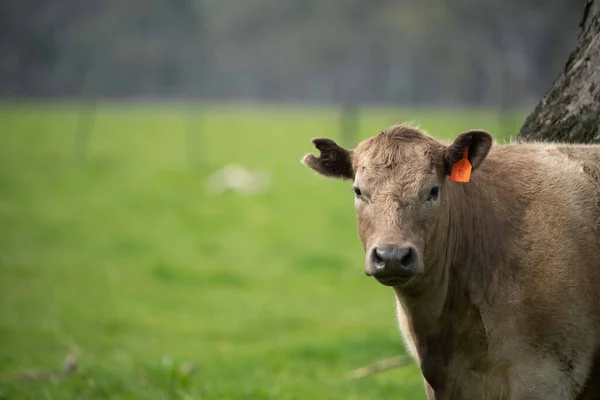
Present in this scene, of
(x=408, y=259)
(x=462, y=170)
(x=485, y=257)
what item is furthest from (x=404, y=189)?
(x=485, y=257)

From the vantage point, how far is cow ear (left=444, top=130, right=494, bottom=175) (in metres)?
5.11

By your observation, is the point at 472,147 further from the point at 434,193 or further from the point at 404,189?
the point at 404,189

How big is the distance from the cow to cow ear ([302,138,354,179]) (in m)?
0.02

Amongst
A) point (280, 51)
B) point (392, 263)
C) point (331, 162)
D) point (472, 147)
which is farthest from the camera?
point (280, 51)

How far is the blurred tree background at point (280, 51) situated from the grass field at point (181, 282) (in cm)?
1646

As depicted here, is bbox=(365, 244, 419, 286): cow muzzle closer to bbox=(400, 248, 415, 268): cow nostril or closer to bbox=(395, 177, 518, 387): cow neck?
bbox=(400, 248, 415, 268): cow nostril

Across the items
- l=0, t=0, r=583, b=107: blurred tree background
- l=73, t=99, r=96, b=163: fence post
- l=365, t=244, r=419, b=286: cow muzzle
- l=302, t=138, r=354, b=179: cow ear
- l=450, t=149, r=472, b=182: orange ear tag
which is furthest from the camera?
l=0, t=0, r=583, b=107: blurred tree background

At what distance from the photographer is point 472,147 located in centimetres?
517

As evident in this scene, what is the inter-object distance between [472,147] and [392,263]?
0.99 metres

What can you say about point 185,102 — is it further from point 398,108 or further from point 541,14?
point 541,14

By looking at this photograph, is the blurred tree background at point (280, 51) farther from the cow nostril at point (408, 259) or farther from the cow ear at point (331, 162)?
the cow nostril at point (408, 259)

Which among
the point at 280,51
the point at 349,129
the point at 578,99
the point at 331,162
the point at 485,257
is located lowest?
the point at 280,51

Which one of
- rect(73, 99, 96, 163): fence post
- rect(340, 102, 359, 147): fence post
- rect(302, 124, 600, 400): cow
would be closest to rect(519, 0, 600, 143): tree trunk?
rect(302, 124, 600, 400): cow

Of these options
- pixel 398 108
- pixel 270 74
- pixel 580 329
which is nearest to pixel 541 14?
pixel 398 108
